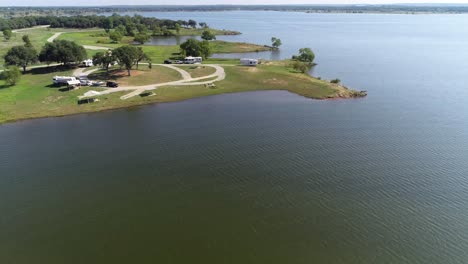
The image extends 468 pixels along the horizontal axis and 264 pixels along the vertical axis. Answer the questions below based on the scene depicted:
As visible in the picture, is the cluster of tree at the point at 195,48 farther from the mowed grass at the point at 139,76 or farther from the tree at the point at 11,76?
the tree at the point at 11,76

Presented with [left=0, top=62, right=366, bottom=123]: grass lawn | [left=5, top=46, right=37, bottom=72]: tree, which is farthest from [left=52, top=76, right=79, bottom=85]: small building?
[left=5, top=46, right=37, bottom=72]: tree

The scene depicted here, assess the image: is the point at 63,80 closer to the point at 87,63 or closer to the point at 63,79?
the point at 63,79

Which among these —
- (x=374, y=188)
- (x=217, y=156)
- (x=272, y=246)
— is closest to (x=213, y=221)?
(x=272, y=246)

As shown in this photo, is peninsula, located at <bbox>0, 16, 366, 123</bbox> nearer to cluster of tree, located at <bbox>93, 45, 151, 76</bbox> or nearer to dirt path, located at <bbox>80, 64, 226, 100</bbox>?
dirt path, located at <bbox>80, 64, 226, 100</bbox>

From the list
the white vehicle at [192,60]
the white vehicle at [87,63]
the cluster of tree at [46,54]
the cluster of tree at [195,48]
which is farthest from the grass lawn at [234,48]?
the cluster of tree at [46,54]

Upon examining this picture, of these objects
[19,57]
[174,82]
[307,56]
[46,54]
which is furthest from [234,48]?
[19,57]
